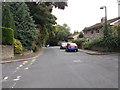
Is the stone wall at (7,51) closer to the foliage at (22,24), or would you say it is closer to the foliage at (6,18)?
the foliage at (6,18)

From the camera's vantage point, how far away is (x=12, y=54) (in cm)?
1504

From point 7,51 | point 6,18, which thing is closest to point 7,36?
point 7,51

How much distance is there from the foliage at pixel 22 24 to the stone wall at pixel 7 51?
3514 mm

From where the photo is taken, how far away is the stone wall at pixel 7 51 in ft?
44.9

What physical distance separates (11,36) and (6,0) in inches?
214

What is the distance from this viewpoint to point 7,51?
14.1 meters

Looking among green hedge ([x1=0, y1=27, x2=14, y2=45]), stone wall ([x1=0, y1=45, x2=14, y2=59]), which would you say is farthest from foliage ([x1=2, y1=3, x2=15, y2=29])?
stone wall ([x1=0, y1=45, x2=14, y2=59])

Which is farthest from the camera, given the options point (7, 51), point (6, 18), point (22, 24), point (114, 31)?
point (114, 31)

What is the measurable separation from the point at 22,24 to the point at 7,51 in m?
5.70

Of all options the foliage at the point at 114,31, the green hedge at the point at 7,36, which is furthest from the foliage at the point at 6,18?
the foliage at the point at 114,31

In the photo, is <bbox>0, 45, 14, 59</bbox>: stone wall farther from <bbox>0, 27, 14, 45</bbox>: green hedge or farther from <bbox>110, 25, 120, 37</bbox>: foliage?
<bbox>110, 25, 120, 37</bbox>: foliage

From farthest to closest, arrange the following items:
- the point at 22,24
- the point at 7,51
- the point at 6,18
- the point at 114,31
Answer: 1. the point at 114,31
2. the point at 22,24
3. the point at 6,18
4. the point at 7,51

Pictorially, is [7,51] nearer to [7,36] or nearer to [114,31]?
[7,36]

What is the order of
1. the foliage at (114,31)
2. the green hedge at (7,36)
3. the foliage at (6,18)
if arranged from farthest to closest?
the foliage at (114,31), the foliage at (6,18), the green hedge at (7,36)
